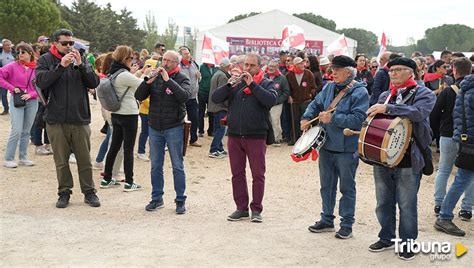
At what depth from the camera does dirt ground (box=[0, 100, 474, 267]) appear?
5398mm

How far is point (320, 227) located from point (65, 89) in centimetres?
361

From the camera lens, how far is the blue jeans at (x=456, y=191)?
6.52 m

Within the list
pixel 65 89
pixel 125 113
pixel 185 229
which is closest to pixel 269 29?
pixel 125 113

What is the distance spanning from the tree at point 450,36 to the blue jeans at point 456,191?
4556 inches

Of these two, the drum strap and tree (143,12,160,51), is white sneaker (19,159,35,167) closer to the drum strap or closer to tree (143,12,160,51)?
the drum strap

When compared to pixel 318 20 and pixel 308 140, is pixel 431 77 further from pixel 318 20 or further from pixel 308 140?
pixel 318 20

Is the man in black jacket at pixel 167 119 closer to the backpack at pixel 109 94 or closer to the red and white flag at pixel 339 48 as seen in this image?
the backpack at pixel 109 94

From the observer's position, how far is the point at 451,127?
23.6 feet

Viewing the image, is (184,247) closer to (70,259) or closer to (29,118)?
(70,259)

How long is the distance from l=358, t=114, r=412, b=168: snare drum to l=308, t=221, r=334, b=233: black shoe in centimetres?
130

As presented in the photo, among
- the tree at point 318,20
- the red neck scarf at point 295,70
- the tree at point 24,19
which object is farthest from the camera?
the tree at point 318,20

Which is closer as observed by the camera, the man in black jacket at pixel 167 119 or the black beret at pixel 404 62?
the black beret at pixel 404 62

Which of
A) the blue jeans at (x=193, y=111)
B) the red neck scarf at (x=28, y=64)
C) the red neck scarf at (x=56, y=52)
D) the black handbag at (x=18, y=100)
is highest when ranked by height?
the red neck scarf at (x=56, y=52)

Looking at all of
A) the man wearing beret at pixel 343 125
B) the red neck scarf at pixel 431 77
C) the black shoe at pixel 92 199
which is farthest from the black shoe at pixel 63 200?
the red neck scarf at pixel 431 77
